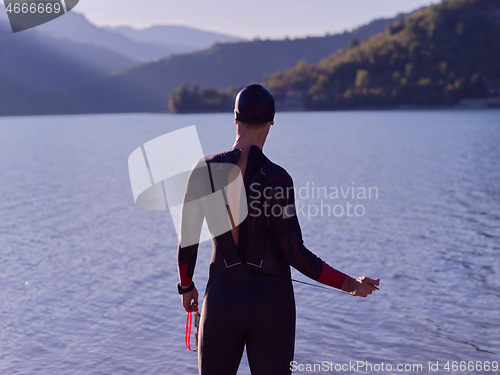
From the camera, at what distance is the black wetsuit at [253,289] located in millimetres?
3486

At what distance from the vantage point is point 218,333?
11.6 ft

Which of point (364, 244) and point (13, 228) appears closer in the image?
point (364, 244)

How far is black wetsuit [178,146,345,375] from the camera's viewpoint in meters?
3.49

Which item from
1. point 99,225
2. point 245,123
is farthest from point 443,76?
point 245,123

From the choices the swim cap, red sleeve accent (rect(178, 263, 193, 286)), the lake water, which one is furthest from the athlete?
the lake water

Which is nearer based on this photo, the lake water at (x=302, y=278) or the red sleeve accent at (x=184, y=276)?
the red sleeve accent at (x=184, y=276)

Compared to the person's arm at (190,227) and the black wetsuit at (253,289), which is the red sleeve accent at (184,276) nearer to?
the person's arm at (190,227)

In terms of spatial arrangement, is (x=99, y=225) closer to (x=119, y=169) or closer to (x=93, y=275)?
(x=93, y=275)

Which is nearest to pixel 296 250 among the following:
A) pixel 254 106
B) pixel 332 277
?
pixel 332 277

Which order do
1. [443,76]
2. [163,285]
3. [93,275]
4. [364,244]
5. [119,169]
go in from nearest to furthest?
[163,285], [93,275], [364,244], [119,169], [443,76]

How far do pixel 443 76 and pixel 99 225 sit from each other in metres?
196

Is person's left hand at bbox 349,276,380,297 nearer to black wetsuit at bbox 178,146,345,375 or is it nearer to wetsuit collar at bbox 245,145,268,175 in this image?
black wetsuit at bbox 178,146,345,375

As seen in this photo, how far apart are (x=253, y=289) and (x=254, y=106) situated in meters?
1.11

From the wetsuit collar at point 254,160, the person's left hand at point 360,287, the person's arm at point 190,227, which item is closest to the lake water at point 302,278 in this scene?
the person's arm at point 190,227
